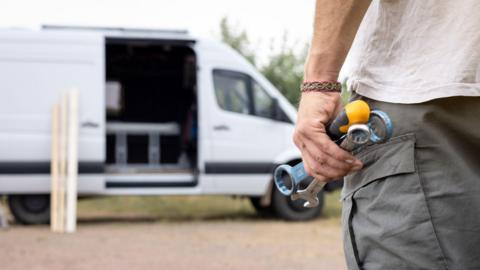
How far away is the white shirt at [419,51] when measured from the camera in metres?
1.62

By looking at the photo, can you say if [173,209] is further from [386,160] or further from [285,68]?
[386,160]

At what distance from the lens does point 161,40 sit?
10625 mm

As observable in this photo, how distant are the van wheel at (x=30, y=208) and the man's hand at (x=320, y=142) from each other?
926 centimetres

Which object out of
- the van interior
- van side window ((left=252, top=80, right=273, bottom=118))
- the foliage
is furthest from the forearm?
the foliage

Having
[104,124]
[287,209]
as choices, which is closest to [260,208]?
[287,209]

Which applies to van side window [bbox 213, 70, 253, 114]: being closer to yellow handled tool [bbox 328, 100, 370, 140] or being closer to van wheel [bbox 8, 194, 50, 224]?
van wheel [bbox 8, 194, 50, 224]

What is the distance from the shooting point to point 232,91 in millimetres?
10758

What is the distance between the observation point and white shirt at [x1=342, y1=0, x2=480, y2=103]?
1620mm

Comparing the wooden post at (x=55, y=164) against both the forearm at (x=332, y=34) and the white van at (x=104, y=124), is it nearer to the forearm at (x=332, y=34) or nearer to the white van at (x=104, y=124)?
the white van at (x=104, y=124)

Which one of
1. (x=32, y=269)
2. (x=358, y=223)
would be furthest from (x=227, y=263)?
(x=358, y=223)

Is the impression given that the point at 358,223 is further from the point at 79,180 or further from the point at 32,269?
the point at 79,180

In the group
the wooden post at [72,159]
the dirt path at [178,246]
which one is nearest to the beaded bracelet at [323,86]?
the dirt path at [178,246]

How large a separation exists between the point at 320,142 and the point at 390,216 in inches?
8.2

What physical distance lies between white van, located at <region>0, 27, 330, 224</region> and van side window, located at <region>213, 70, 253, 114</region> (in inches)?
0.5
